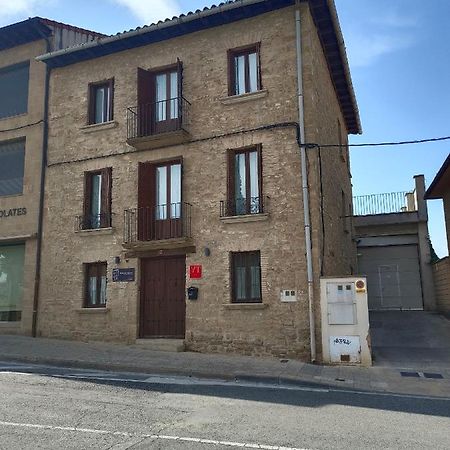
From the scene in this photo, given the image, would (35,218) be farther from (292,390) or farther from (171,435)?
(171,435)

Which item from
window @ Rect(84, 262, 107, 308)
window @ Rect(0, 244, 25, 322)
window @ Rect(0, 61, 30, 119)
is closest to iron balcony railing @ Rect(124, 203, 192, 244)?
window @ Rect(84, 262, 107, 308)

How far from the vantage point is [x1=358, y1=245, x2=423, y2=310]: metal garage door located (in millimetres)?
21500

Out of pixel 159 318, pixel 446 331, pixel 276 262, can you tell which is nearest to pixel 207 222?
pixel 276 262

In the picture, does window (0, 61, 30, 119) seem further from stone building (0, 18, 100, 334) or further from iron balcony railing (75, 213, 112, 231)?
iron balcony railing (75, 213, 112, 231)

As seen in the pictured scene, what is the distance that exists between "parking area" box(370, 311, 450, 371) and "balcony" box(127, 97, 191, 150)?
788 centimetres

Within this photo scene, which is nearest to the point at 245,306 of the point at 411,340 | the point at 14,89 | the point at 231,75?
the point at 411,340

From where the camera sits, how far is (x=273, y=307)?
453 inches

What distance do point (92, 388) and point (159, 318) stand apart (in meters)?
5.23

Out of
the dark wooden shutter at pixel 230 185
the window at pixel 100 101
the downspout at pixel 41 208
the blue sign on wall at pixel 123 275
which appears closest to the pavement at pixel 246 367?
the downspout at pixel 41 208

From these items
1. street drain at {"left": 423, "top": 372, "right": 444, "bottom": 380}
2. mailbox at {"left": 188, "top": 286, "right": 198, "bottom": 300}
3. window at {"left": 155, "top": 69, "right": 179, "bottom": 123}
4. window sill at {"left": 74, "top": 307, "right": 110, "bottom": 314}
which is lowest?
street drain at {"left": 423, "top": 372, "right": 444, "bottom": 380}

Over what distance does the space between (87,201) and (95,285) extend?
8.49 ft

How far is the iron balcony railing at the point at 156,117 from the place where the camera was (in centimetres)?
1348

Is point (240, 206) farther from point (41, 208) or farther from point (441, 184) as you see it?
point (441, 184)

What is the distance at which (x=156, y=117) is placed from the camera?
45.6ft
